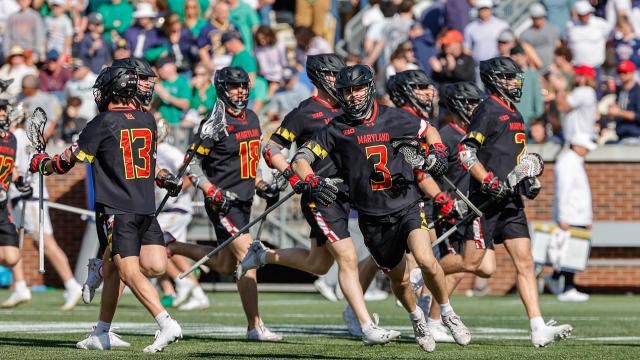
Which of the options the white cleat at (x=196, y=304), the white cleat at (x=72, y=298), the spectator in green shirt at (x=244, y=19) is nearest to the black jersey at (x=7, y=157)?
the white cleat at (x=72, y=298)

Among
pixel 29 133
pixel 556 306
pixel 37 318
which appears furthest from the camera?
pixel 556 306

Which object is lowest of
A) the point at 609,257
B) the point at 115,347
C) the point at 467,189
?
the point at 609,257

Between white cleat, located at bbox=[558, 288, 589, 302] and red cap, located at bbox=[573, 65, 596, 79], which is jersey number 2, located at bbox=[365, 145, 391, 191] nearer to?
white cleat, located at bbox=[558, 288, 589, 302]

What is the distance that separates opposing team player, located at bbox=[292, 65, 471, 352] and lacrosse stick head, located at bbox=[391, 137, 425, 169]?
0.05 metres

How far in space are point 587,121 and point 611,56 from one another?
3270 mm

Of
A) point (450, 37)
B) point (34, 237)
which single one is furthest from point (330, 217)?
point (450, 37)

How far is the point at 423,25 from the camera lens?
21.4 m

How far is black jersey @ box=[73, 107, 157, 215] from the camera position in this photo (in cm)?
1015

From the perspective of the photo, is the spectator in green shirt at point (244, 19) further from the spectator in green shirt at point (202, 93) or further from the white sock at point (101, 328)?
the white sock at point (101, 328)

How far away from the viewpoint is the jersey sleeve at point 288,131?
1127cm

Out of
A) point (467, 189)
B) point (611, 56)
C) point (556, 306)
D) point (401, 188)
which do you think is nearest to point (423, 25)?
point (611, 56)

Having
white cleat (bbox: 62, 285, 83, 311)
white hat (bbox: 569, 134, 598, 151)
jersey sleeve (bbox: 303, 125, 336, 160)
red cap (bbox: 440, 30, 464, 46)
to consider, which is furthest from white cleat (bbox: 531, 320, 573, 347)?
red cap (bbox: 440, 30, 464, 46)

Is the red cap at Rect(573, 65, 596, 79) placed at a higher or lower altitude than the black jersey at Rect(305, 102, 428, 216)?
lower

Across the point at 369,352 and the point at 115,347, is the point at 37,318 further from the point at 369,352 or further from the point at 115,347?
the point at 369,352
